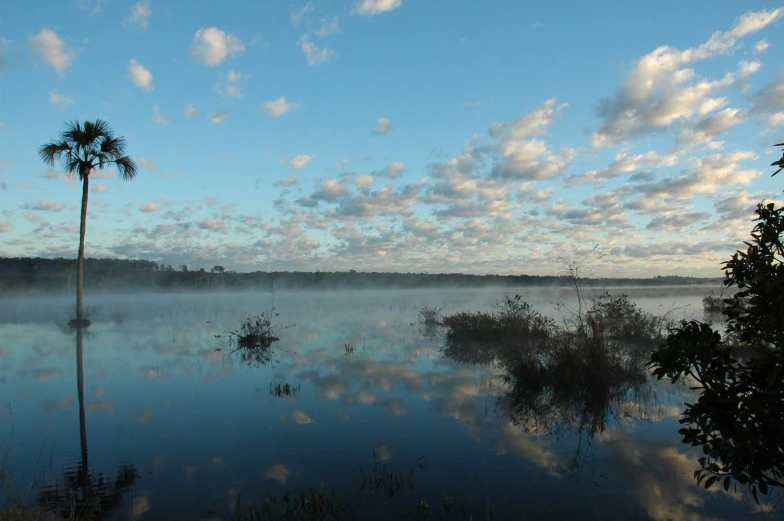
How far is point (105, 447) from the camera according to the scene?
7402mm

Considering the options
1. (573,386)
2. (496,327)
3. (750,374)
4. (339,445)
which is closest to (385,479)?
(339,445)

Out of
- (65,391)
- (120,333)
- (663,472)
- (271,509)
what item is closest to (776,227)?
(663,472)

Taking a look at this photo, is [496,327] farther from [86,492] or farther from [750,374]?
[750,374]

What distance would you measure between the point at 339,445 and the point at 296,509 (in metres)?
2.23

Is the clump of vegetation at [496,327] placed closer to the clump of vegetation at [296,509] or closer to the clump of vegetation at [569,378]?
the clump of vegetation at [569,378]

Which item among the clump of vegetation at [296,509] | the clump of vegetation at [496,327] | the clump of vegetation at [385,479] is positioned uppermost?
the clump of vegetation at [496,327]

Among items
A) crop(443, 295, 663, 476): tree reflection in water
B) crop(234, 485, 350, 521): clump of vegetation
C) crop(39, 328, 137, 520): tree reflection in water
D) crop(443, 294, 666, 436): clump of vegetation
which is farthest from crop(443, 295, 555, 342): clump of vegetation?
crop(39, 328, 137, 520): tree reflection in water

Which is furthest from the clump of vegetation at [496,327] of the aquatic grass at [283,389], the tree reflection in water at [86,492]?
the tree reflection in water at [86,492]

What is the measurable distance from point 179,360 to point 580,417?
40.5ft

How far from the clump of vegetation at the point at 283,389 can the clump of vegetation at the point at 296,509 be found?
5339mm

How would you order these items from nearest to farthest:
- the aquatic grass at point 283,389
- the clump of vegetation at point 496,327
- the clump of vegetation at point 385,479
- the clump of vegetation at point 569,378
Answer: the clump of vegetation at point 385,479 < the clump of vegetation at point 569,378 < the aquatic grass at point 283,389 < the clump of vegetation at point 496,327

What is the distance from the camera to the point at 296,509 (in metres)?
5.25

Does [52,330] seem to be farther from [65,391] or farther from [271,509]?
[271,509]

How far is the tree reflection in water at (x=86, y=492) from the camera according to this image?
17.2ft
